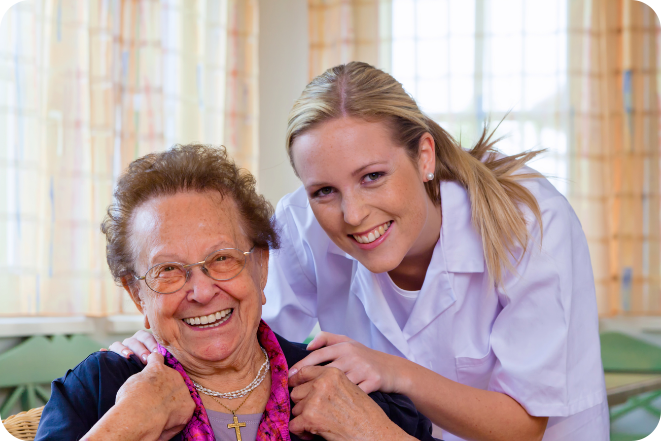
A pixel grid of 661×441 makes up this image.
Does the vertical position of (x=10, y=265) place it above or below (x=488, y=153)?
below

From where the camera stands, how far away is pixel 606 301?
3.81m

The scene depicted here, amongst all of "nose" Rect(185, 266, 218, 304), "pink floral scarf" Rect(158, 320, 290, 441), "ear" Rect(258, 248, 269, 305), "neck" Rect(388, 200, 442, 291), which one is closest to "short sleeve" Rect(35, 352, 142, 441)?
"pink floral scarf" Rect(158, 320, 290, 441)

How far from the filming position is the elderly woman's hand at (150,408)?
1.00 meters

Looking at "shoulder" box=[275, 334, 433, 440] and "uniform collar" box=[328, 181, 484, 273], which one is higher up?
"uniform collar" box=[328, 181, 484, 273]

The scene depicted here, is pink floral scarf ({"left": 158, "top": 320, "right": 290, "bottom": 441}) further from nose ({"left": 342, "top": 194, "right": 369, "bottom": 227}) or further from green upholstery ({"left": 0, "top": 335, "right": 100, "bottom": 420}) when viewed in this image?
green upholstery ({"left": 0, "top": 335, "right": 100, "bottom": 420})

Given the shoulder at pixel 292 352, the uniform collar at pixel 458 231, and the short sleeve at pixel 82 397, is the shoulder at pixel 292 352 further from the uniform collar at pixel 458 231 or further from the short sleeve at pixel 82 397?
the uniform collar at pixel 458 231

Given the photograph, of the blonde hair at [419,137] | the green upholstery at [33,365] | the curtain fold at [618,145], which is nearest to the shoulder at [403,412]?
the blonde hair at [419,137]

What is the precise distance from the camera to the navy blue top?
107 centimetres

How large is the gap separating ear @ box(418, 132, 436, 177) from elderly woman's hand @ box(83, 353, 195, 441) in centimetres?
80

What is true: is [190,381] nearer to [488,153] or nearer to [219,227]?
[219,227]

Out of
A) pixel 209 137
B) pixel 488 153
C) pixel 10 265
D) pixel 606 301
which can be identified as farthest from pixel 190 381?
pixel 606 301

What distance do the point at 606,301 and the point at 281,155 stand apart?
2.32 metres

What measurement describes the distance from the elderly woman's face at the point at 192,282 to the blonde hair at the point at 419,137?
0.36 metres

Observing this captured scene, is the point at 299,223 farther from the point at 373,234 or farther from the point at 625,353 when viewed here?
the point at 625,353
